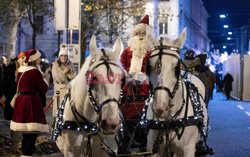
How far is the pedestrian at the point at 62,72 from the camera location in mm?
11023

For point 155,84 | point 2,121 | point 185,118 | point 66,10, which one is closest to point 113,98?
point 155,84

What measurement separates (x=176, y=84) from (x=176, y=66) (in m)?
0.22

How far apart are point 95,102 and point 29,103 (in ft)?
11.0

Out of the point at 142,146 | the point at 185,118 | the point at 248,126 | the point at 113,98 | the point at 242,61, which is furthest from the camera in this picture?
the point at 242,61

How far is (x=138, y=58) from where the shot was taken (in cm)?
770

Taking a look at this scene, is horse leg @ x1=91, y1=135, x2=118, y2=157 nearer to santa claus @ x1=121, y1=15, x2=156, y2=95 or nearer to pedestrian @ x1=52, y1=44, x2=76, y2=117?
santa claus @ x1=121, y1=15, x2=156, y2=95

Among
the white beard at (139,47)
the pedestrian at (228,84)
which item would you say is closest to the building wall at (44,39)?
the pedestrian at (228,84)

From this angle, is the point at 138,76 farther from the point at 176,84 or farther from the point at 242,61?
the point at 242,61

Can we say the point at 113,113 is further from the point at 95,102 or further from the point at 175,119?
the point at 175,119

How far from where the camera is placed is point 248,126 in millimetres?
15617

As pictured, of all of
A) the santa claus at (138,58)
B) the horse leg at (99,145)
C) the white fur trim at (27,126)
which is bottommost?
the white fur trim at (27,126)

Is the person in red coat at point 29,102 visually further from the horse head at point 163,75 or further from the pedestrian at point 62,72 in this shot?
the horse head at point 163,75

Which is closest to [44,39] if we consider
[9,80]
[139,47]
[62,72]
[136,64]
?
[9,80]

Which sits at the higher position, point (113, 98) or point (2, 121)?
point (113, 98)
